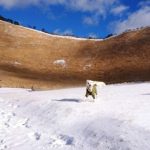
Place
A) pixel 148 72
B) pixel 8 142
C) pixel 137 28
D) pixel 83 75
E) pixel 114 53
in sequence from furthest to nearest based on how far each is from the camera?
1. pixel 137 28
2. pixel 114 53
3. pixel 83 75
4. pixel 148 72
5. pixel 8 142

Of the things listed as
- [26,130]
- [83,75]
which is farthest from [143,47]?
[26,130]

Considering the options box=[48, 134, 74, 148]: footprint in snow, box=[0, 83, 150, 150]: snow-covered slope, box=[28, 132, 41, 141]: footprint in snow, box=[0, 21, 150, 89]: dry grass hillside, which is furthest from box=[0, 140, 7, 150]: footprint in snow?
box=[0, 21, 150, 89]: dry grass hillside

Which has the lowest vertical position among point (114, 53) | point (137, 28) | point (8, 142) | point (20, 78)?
point (8, 142)

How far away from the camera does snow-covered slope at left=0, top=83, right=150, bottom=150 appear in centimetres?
1360

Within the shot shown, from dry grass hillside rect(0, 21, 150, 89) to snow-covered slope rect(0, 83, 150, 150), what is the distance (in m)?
22.4

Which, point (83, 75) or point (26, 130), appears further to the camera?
point (83, 75)

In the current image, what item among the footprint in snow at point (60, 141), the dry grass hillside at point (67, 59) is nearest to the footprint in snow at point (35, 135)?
the footprint in snow at point (60, 141)

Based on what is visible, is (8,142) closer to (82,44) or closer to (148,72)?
(148,72)

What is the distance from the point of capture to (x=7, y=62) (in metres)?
56.0

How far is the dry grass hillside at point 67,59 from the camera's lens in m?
47.0

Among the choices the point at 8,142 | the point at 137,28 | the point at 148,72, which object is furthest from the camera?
the point at 137,28

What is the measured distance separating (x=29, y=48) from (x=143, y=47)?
694 inches

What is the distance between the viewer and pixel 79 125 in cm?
1619

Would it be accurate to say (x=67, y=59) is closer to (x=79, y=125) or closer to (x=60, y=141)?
(x=79, y=125)
